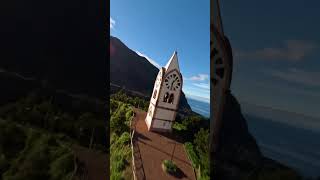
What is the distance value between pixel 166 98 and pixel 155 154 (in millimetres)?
740

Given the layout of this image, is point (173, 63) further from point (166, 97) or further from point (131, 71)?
point (131, 71)

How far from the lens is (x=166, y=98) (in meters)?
5.61

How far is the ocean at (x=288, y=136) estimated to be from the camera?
5289 mm

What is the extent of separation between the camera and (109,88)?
5605 mm

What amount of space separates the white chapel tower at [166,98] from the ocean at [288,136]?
3.46ft

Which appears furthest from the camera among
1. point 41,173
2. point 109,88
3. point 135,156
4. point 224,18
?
point 224,18

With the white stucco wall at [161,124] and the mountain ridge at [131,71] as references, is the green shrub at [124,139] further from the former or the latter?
the mountain ridge at [131,71]

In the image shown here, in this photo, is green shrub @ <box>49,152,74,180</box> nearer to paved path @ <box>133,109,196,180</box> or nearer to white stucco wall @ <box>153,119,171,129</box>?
paved path @ <box>133,109,196,180</box>

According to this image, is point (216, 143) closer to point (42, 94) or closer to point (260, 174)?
point (260, 174)

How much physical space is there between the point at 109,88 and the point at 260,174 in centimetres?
225

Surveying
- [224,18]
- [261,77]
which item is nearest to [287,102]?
[261,77]

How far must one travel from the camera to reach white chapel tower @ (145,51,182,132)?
5535 mm

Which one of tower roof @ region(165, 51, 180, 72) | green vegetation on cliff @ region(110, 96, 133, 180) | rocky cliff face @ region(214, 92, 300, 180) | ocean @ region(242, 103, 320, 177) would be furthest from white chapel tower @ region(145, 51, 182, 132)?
ocean @ region(242, 103, 320, 177)

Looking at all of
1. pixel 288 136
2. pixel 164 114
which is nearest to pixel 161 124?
pixel 164 114
